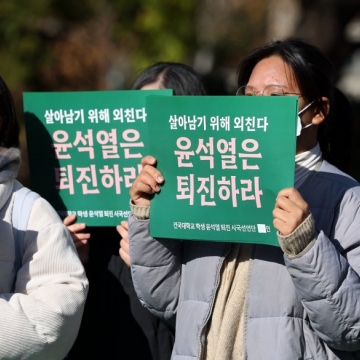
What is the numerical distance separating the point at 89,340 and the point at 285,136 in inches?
49.5

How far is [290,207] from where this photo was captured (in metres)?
2.75

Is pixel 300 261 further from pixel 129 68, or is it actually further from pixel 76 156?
pixel 129 68

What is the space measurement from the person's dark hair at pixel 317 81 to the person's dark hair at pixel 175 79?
56 cm

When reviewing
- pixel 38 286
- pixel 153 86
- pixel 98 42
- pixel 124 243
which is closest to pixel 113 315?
pixel 124 243

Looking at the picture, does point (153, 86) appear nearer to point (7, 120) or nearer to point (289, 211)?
point (7, 120)

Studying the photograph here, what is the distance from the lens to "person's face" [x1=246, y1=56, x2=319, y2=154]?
121 inches

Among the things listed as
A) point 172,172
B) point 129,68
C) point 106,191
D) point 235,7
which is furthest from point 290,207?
point 235,7

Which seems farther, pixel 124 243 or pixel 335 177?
pixel 124 243

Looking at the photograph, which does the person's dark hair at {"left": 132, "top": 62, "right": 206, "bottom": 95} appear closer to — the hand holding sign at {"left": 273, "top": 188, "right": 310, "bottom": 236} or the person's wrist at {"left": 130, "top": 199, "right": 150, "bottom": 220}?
the person's wrist at {"left": 130, "top": 199, "right": 150, "bottom": 220}

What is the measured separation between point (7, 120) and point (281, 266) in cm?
106

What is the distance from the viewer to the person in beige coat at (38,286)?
9.05 ft

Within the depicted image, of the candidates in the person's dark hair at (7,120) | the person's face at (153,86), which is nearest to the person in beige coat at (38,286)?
the person's dark hair at (7,120)

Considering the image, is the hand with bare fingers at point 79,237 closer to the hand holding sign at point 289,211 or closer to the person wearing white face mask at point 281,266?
the person wearing white face mask at point 281,266

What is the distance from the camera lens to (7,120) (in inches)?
122
